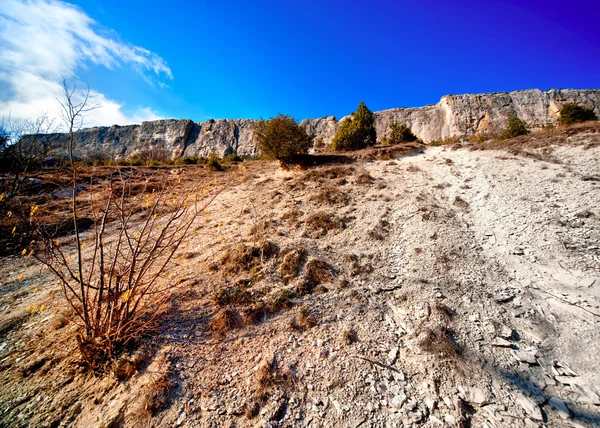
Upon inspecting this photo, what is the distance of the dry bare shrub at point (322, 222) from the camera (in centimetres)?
764

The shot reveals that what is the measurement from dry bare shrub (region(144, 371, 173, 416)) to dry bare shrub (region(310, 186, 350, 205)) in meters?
7.30

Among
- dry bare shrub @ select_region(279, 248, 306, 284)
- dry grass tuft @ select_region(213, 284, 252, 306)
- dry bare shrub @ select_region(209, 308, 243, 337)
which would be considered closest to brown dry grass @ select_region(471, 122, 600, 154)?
dry bare shrub @ select_region(279, 248, 306, 284)

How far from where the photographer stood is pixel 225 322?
443cm

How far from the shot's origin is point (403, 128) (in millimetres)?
18125

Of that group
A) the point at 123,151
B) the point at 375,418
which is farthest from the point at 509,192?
the point at 123,151

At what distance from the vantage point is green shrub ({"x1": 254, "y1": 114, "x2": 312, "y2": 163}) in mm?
13719

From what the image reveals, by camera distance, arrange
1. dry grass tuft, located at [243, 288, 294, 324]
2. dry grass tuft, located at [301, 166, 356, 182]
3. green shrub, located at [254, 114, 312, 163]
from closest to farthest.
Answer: dry grass tuft, located at [243, 288, 294, 324], dry grass tuft, located at [301, 166, 356, 182], green shrub, located at [254, 114, 312, 163]

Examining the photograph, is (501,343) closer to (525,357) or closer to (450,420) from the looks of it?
(525,357)

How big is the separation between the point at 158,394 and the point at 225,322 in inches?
55.3

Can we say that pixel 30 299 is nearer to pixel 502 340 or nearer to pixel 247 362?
pixel 247 362

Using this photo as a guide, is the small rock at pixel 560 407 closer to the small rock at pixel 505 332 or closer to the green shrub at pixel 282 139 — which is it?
the small rock at pixel 505 332

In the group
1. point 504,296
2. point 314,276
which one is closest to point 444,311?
point 504,296

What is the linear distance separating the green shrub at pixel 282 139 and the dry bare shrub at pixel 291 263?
8.93 metres

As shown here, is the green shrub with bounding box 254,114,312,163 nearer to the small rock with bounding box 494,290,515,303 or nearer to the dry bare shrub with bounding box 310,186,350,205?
the dry bare shrub with bounding box 310,186,350,205
